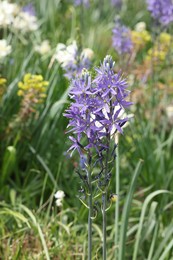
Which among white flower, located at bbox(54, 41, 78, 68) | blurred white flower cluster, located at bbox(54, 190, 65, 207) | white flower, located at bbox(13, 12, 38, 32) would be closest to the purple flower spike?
white flower, located at bbox(13, 12, 38, 32)

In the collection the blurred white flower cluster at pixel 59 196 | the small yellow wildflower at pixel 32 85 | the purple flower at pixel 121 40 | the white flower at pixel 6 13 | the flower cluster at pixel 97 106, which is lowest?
the blurred white flower cluster at pixel 59 196

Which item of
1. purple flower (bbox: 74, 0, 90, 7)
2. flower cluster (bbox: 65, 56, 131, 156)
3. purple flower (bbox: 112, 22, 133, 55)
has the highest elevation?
purple flower (bbox: 74, 0, 90, 7)

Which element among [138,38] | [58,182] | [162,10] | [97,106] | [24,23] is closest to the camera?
[97,106]

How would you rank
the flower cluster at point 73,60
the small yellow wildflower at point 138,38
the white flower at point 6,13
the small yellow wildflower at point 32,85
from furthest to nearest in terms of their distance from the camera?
1. the small yellow wildflower at point 138,38
2. the white flower at point 6,13
3. the small yellow wildflower at point 32,85
4. the flower cluster at point 73,60

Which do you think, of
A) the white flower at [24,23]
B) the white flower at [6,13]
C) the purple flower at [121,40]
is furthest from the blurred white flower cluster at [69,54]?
the white flower at [24,23]

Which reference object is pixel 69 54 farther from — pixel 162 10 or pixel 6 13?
pixel 162 10

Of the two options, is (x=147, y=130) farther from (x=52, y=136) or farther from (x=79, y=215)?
(x=79, y=215)

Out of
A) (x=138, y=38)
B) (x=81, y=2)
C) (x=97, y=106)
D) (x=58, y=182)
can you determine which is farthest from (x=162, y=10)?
(x=97, y=106)

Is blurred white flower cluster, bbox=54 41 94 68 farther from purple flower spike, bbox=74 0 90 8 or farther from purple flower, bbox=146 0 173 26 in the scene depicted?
purple flower spike, bbox=74 0 90 8

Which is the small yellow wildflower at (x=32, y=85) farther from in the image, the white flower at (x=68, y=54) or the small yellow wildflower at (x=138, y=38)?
the small yellow wildflower at (x=138, y=38)
